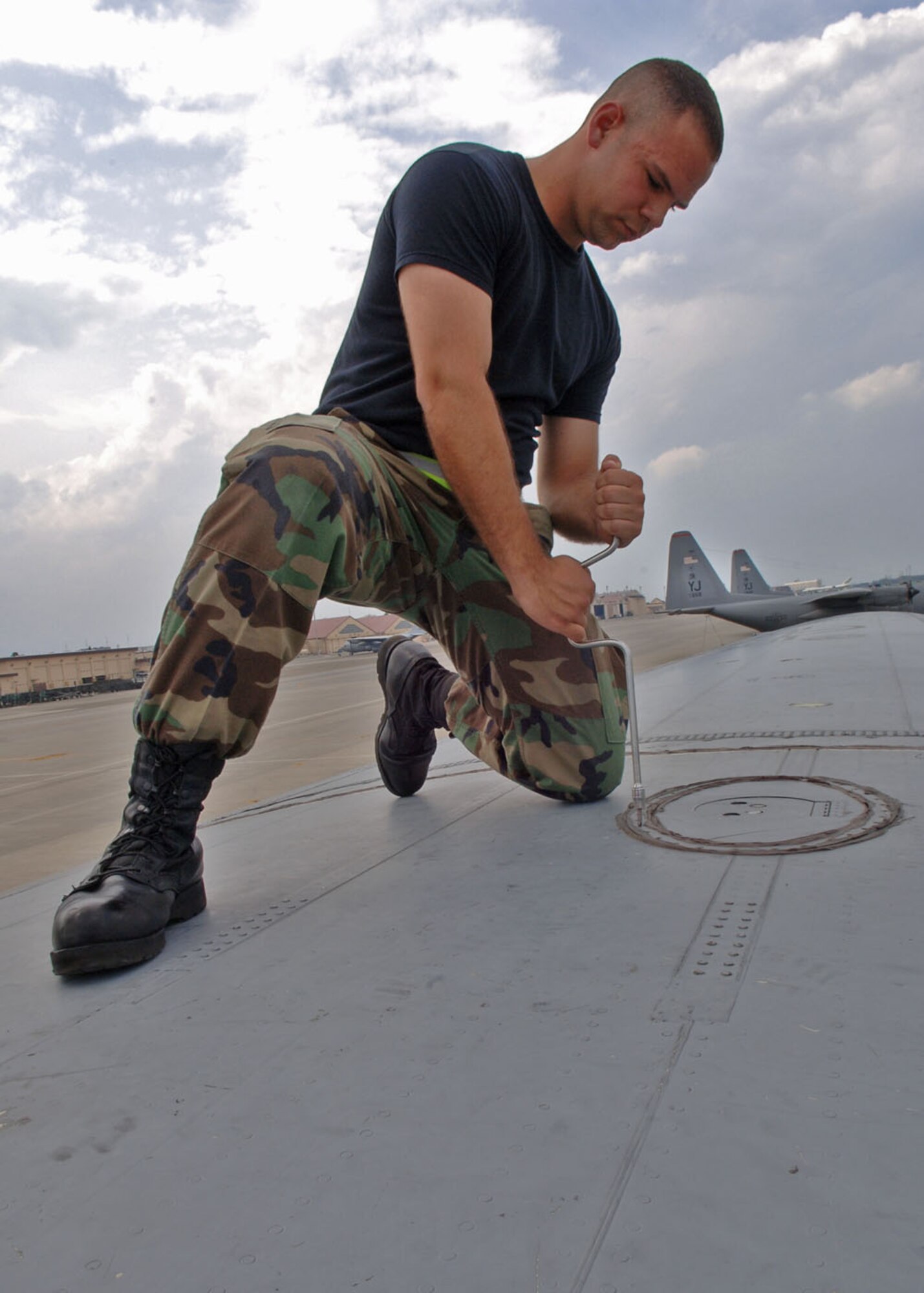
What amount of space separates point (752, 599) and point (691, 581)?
1.74m

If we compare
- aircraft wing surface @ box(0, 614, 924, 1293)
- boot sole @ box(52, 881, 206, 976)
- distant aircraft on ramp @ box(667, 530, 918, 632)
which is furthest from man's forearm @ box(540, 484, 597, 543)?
distant aircraft on ramp @ box(667, 530, 918, 632)

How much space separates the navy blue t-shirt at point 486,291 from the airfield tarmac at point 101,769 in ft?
4.24

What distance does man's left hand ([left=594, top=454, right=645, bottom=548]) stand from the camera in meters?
1.61

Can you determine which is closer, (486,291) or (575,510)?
(486,291)

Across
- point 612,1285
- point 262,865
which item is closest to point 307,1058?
point 612,1285

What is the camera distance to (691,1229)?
1.70ft

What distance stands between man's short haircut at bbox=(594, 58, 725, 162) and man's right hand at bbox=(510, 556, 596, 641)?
2.70ft

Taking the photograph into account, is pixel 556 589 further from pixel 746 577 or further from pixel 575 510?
pixel 746 577

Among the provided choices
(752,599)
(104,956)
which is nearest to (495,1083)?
(104,956)

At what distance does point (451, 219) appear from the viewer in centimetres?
155

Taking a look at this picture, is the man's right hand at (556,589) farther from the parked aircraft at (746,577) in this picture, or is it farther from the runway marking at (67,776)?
the parked aircraft at (746,577)

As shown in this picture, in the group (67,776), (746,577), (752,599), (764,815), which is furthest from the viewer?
(746,577)

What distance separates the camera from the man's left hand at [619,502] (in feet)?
5.27

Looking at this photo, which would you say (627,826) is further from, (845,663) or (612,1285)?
(845,663)
